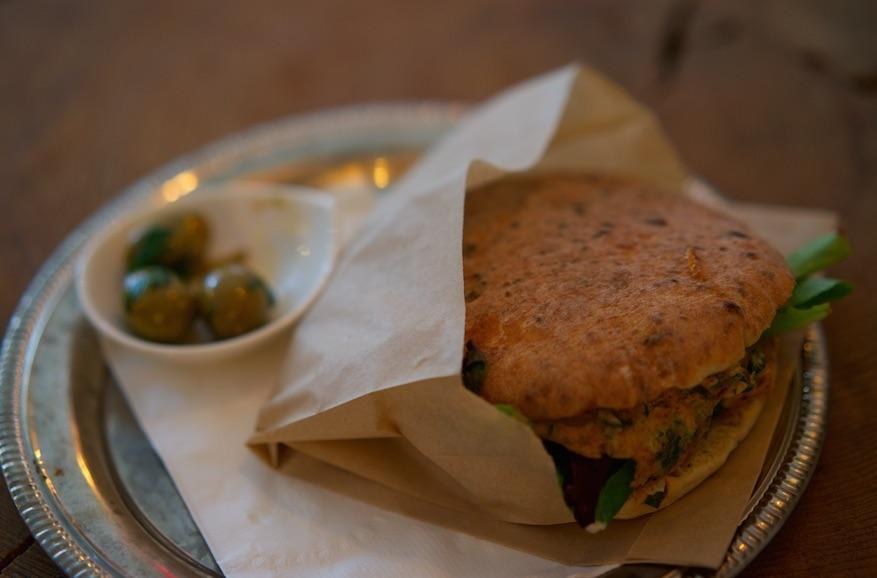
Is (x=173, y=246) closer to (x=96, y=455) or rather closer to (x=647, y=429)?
(x=96, y=455)

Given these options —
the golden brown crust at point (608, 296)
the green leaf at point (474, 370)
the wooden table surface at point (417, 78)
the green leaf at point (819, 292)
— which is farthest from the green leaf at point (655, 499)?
the wooden table surface at point (417, 78)

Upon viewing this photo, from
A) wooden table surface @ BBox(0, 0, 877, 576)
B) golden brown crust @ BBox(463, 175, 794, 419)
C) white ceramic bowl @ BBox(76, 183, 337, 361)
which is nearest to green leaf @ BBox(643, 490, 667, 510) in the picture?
golden brown crust @ BBox(463, 175, 794, 419)

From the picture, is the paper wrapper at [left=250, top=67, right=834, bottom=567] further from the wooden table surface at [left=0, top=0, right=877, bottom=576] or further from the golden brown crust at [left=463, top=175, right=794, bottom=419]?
the wooden table surface at [left=0, top=0, right=877, bottom=576]

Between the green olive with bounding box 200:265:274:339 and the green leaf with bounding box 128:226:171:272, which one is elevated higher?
the green leaf with bounding box 128:226:171:272

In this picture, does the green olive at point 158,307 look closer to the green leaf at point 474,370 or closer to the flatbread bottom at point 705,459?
the green leaf at point 474,370

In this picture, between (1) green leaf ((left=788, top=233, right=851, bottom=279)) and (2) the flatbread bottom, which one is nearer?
(2) the flatbread bottom

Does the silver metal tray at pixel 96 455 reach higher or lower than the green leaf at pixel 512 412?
lower

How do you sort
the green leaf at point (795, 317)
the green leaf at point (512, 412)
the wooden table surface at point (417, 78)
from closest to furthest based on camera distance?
1. the green leaf at point (512, 412)
2. the green leaf at point (795, 317)
3. the wooden table surface at point (417, 78)

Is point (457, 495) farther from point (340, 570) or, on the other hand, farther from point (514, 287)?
point (514, 287)
